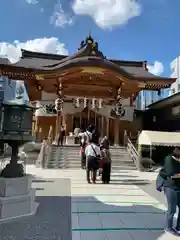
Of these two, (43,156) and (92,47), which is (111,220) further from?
(92,47)

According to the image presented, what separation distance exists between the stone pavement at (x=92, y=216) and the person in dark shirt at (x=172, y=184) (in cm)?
25

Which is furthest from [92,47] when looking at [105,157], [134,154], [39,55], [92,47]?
[105,157]

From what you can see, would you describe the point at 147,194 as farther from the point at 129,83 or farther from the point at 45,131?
the point at 45,131

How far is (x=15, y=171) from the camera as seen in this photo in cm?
534

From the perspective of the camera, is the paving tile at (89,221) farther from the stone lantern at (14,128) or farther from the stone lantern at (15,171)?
the stone lantern at (14,128)

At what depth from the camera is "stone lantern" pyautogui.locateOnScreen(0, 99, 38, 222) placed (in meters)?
4.88

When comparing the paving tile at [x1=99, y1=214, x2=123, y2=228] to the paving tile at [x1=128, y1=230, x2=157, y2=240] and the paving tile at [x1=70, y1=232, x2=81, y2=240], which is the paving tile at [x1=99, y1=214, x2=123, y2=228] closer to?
the paving tile at [x1=128, y1=230, x2=157, y2=240]

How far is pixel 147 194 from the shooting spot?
7371 mm

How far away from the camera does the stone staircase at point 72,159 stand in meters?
12.7

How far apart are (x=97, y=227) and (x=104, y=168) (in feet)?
13.5

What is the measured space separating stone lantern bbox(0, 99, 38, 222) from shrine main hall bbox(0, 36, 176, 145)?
10.2 meters

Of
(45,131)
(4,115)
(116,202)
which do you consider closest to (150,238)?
(116,202)

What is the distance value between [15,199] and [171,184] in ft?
9.97

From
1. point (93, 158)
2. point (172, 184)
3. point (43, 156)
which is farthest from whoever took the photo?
point (43, 156)
